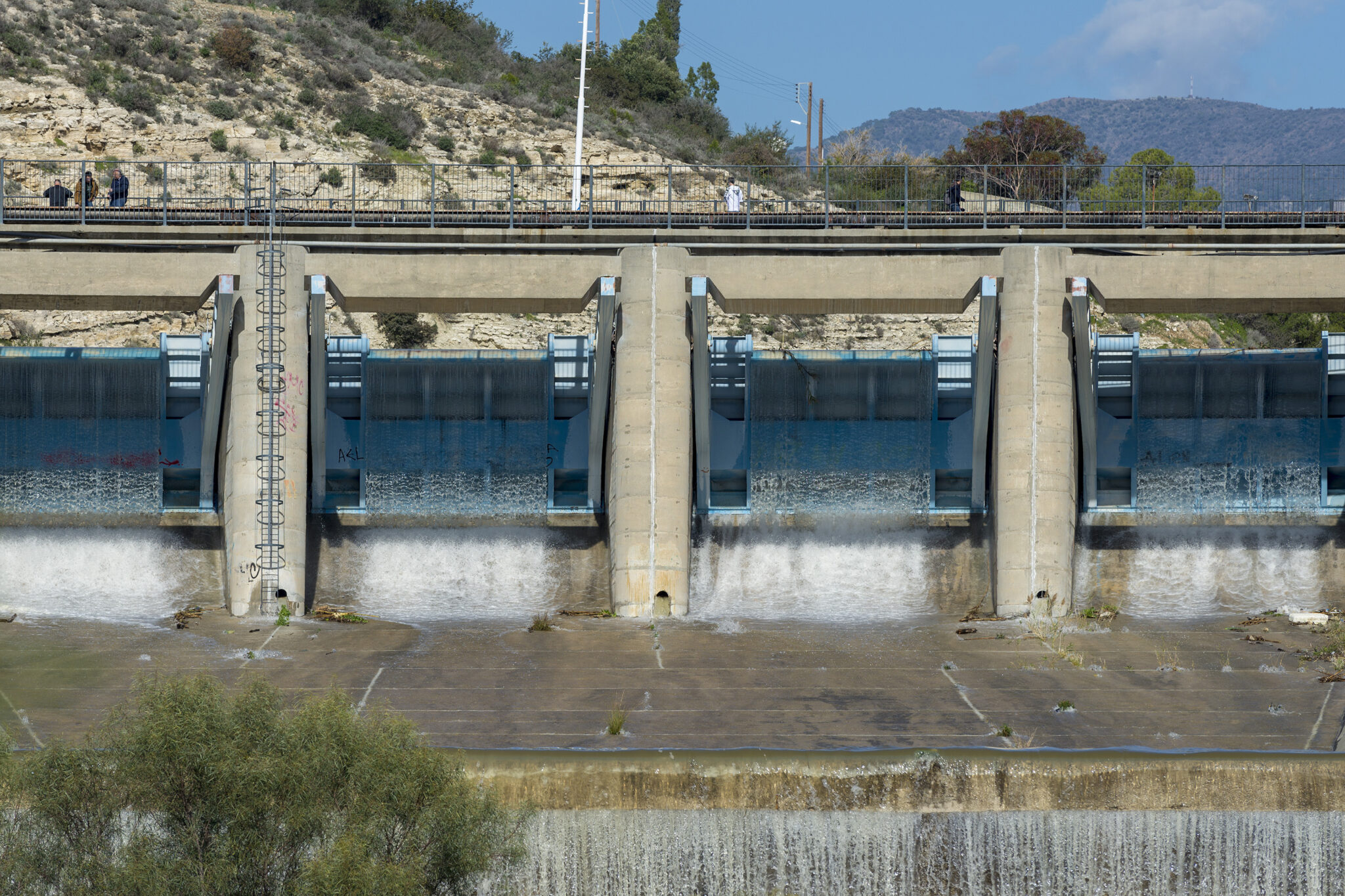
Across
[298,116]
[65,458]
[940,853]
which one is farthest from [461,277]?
[298,116]

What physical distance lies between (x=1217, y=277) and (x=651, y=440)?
11448 millimetres

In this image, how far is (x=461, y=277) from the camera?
90.6 feet

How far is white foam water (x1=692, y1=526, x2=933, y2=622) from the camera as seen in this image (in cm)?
2834

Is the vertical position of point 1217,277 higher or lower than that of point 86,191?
lower

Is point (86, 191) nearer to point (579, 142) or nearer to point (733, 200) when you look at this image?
point (579, 142)

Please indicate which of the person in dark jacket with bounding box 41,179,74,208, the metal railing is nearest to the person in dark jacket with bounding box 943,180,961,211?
the metal railing

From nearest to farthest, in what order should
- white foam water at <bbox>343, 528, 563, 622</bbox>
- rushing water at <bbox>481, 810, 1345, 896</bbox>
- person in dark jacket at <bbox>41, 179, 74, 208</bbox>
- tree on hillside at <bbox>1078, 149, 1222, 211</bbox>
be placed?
1. rushing water at <bbox>481, 810, 1345, 896</bbox>
2. white foam water at <bbox>343, 528, 563, 622</bbox>
3. person in dark jacket at <bbox>41, 179, 74, 208</bbox>
4. tree on hillside at <bbox>1078, 149, 1222, 211</bbox>

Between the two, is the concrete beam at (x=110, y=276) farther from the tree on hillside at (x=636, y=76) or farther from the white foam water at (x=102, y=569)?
the tree on hillside at (x=636, y=76)

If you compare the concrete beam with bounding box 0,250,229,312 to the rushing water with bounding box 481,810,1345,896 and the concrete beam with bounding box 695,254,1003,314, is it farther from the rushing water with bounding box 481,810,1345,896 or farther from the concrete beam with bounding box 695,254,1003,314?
the rushing water with bounding box 481,810,1345,896

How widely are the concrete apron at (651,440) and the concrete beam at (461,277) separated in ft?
3.03

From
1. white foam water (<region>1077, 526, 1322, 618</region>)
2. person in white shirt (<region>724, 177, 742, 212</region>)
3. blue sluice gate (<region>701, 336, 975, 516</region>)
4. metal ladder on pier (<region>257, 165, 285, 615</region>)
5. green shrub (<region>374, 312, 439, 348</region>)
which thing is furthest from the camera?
green shrub (<region>374, 312, 439, 348</region>)

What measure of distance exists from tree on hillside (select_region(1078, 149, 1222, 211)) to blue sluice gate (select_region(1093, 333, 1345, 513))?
3513 mm

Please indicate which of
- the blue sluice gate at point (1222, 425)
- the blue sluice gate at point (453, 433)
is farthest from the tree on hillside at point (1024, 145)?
the blue sluice gate at point (453, 433)

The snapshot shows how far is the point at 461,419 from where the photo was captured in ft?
97.3
